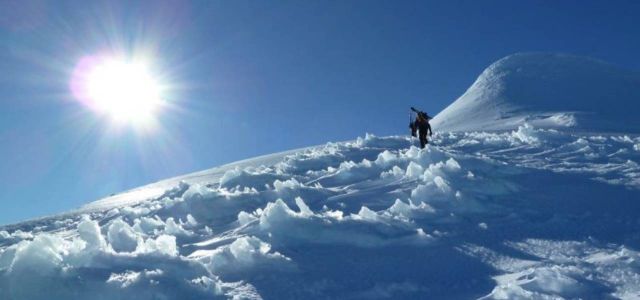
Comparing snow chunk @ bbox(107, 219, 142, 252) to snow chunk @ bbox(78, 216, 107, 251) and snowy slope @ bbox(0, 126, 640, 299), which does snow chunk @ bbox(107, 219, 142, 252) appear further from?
snow chunk @ bbox(78, 216, 107, 251)

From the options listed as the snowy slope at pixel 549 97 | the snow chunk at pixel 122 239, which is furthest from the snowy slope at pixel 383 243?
the snowy slope at pixel 549 97

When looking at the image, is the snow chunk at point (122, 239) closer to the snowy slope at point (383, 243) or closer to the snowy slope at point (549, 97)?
the snowy slope at point (383, 243)

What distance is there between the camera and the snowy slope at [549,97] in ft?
101

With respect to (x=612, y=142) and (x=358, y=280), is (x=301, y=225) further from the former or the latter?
(x=612, y=142)

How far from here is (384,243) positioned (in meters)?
8.90

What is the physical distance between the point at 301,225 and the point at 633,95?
36501 millimetres

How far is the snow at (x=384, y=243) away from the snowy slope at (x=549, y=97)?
16.3m

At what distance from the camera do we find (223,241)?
10.2 m

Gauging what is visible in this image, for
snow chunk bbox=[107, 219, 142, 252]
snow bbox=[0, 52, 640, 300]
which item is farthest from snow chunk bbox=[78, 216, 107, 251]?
snow chunk bbox=[107, 219, 142, 252]

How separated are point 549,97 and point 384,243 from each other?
34908 mm

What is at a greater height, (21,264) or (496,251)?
(21,264)

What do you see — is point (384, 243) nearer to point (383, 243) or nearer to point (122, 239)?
point (383, 243)

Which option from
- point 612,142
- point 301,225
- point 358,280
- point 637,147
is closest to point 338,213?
point 301,225

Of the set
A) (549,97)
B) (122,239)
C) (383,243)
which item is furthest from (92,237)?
(549,97)
